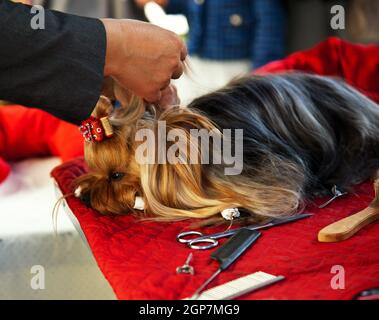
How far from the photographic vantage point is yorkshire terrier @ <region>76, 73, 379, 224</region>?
1367 mm


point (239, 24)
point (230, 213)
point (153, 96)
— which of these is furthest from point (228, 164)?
point (239, 24)

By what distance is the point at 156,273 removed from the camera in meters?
1.05

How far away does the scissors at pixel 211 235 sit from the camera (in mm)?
1190

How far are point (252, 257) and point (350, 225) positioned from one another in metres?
0.23

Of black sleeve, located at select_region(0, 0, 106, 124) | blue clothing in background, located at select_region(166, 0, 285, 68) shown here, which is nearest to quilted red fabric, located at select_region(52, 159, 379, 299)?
black sleeve, located at select_region(0, 0, 106, 124)

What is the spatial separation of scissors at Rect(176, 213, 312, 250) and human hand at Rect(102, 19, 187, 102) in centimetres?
34

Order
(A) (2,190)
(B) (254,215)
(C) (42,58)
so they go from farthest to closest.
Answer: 1. (A) (2,190)
2. (B) (254,215)
3. (C) (42,58)

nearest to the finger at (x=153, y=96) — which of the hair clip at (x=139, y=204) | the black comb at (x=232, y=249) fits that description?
the hair clip at (x=139, y=204)

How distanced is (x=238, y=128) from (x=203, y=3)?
1.98 m

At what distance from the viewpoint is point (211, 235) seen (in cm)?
123

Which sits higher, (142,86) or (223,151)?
(142,86)

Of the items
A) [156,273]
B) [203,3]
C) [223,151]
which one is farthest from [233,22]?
[156,273]

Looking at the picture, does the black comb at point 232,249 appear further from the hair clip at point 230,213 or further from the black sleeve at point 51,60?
the black sleeve at point 51,60

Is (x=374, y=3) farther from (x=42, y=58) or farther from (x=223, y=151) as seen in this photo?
(x=42, y=58)
